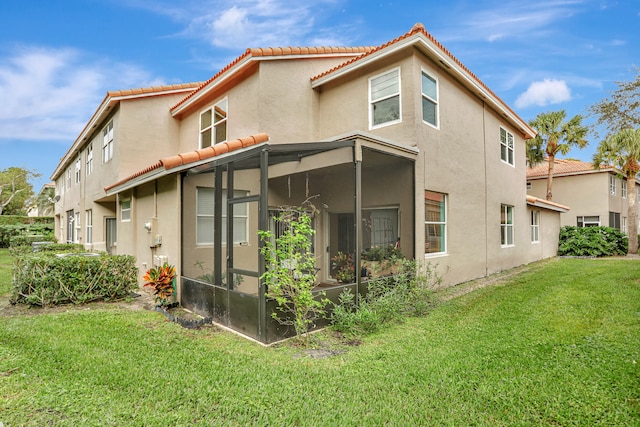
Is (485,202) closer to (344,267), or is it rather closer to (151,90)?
(344,267)

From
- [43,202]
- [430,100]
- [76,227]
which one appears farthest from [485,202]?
[43,202]

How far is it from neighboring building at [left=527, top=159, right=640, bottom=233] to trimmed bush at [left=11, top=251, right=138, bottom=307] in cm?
2776

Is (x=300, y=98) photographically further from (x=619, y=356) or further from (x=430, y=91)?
(x=619, y=356)

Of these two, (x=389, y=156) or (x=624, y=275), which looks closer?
(x=389, y=156)

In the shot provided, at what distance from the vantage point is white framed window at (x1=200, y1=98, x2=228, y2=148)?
11.8m

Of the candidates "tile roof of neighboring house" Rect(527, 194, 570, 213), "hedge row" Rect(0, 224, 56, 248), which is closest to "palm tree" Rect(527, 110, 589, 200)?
"tile roof of neighboring house" Rect(527, 194, 570, 213)

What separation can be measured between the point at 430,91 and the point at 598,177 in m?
21.3

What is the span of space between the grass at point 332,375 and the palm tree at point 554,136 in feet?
68.8

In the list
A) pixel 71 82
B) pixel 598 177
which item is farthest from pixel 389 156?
pixel 598 177

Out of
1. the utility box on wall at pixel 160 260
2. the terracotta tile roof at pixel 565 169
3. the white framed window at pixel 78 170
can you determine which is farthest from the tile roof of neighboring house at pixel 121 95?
the terracotta tile roof at pixel 565 169

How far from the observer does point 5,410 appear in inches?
134

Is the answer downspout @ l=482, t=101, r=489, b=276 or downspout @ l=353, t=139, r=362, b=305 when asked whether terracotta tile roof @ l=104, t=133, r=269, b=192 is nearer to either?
downspout @ l=353, t=139, r=362, b=305

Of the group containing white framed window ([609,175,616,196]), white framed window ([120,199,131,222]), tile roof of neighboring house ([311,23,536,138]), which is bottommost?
white framed window ([120,199,131,222])

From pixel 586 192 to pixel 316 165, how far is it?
24.6 metres
